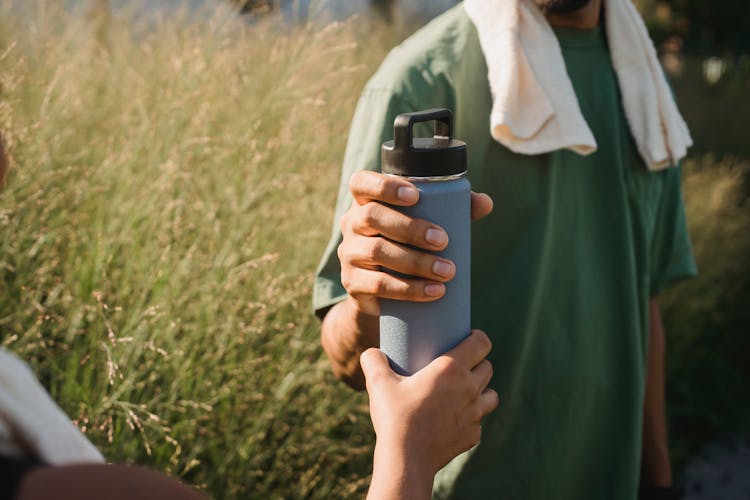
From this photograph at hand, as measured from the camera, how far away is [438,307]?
101 centimetres

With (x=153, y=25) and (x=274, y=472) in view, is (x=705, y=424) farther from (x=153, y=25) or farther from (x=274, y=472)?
(x=153, y=25)

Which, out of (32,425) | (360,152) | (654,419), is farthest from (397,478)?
(654,419)

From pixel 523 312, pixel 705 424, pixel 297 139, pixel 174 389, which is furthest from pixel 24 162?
pixel 705 424

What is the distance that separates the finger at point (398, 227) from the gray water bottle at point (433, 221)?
0.05 ft

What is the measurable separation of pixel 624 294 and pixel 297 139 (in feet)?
6.09

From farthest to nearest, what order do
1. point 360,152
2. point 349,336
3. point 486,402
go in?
1. point 360,152
2. point 349,336
3. point 486,402

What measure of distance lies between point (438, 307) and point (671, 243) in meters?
1.17

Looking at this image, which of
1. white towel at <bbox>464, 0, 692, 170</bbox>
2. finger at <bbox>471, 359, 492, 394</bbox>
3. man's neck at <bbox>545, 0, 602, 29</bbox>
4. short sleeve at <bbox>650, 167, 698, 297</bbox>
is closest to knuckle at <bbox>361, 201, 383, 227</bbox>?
finger at <bbox>471, 359, 492, 394</bbox>

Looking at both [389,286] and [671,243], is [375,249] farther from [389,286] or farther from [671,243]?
[671,243]

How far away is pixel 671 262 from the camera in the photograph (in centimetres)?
199

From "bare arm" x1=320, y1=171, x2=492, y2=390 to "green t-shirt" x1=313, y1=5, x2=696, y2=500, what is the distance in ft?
1.24

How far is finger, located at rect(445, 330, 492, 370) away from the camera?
1.00 m

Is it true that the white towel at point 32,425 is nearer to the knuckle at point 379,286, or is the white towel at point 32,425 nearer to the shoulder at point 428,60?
the knuckle at point 379,286

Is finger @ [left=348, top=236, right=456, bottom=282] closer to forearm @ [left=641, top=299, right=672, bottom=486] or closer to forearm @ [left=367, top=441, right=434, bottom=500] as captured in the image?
forearm @ [left=367, top=441, right=434, bottom=500]
